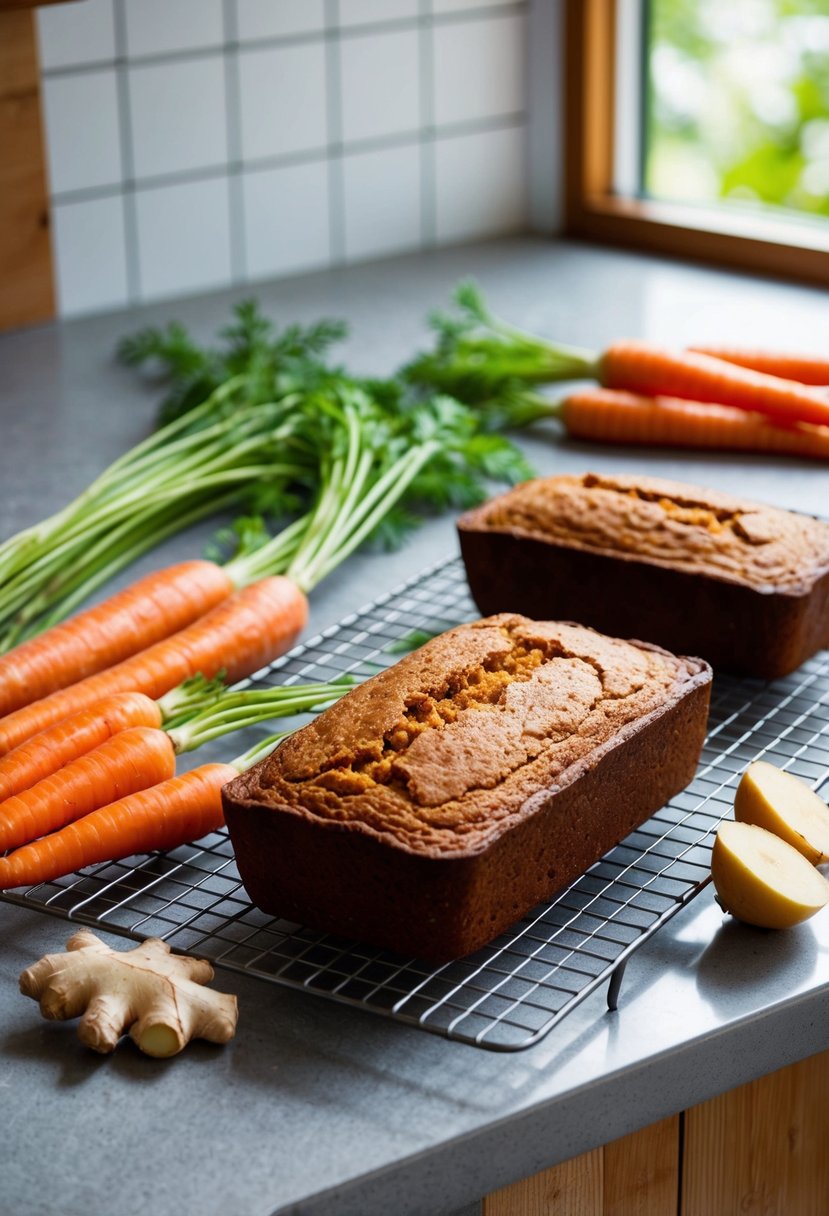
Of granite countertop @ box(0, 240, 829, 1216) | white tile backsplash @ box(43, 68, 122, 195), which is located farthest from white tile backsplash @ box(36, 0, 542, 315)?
granite countertop @ box(0, 240, 829, 1216)

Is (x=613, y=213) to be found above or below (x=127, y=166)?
below

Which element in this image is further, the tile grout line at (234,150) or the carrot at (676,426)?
the tile grout line at (234,150)

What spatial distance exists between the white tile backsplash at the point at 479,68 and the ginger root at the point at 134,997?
6.74 feet

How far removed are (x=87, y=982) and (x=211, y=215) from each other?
1.78 m

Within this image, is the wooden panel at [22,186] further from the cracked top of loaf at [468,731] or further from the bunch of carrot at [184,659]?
the cracked top of loaf at [468,731]

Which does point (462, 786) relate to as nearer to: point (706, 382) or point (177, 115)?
point (706, 382)

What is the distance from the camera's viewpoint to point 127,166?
92.4 inches

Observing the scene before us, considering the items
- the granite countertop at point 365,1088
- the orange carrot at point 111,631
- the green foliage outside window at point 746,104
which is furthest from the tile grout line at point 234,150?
the granite countertop at point 365,1088

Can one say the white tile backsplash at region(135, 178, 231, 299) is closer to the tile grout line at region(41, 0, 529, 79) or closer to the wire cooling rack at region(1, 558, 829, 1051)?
the tile grout line at region(41, 0, 529, 79)

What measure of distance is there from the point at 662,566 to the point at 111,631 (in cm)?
47

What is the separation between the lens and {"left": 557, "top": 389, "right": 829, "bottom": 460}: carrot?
5.90 feet

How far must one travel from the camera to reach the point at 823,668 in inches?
52.9

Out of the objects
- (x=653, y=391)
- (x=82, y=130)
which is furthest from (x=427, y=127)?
(x=653, y=391)

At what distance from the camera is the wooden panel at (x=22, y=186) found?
2.16 meters
